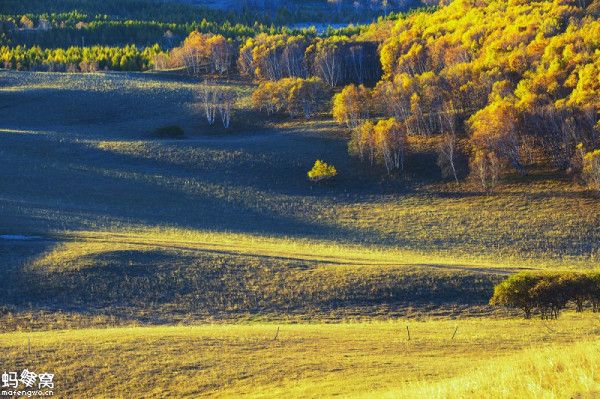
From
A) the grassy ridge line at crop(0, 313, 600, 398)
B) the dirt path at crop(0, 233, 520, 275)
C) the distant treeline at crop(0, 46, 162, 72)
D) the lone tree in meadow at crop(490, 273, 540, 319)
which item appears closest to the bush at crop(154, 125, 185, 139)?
the dirt path at crop(0, 233, 520, 275)

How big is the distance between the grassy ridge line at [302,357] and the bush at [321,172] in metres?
51.2

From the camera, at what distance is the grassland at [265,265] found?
91.5 ft

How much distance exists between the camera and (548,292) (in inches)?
1547

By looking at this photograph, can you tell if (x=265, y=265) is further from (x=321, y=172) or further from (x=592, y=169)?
(x=592, y=169)

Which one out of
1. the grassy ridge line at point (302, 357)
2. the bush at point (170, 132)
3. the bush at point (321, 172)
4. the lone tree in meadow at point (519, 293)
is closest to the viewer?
the grassy ridge line at point (302, 357)

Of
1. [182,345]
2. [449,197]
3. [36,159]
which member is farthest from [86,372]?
[36,159]

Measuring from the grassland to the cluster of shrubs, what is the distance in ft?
3.37

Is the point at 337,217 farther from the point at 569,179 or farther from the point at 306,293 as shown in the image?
the point at 306,293

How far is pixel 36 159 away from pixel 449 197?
4400 centimetres

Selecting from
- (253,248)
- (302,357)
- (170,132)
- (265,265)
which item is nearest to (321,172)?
(253,248)

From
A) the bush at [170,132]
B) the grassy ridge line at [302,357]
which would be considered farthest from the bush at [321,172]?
the grassy ridge line at [302,357]

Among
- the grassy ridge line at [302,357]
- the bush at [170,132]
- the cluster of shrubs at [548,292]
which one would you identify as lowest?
the cluster of shrubs at [548,292]

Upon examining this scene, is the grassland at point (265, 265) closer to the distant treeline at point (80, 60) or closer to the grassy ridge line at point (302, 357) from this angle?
the grassy ridge line at point (302, 357)

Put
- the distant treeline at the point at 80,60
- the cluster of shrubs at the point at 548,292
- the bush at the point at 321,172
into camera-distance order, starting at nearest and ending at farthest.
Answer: the cluster of shrubs at the point at 548,292, the bush at the point at 321,172, the distant treeline at the point at 80,60
